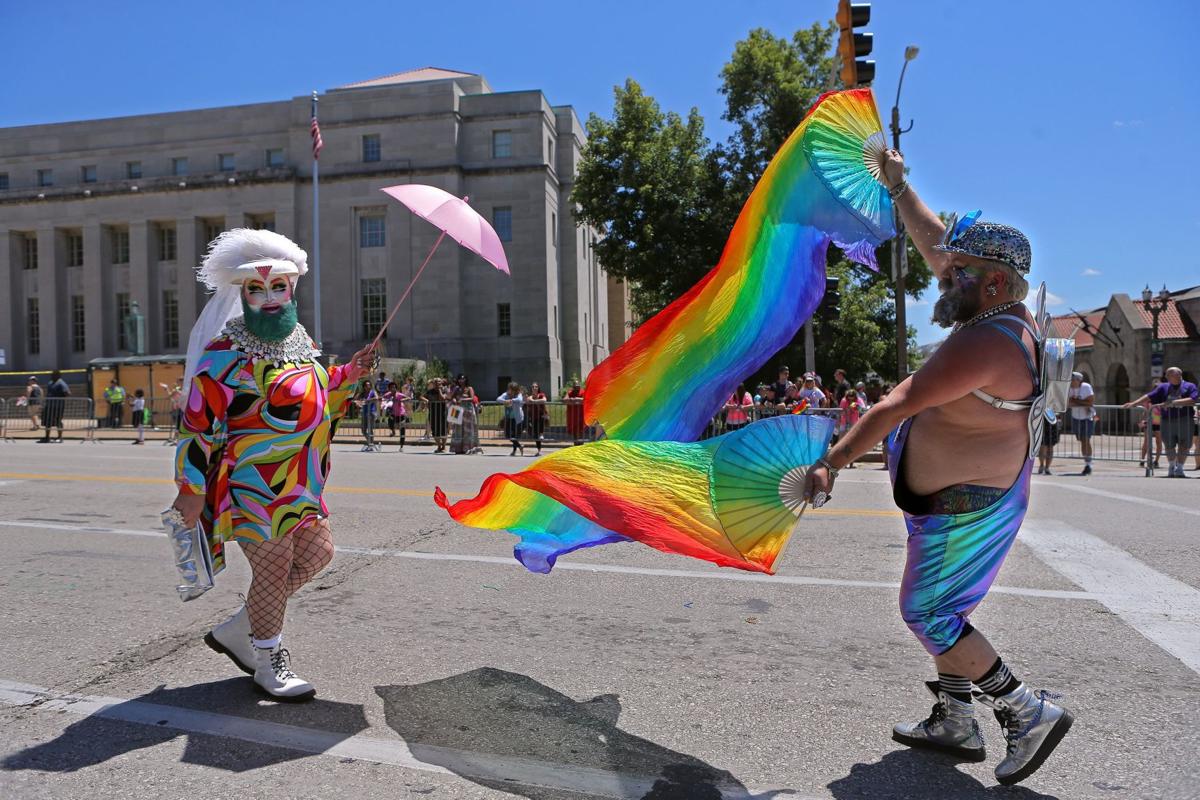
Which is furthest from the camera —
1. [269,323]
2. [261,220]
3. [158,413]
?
[261,220]

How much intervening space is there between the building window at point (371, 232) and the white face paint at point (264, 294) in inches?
1860

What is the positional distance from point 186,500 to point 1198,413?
16038mm

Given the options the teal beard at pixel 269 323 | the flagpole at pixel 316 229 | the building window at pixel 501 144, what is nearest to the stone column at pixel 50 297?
the flagpole at pixel 316 229

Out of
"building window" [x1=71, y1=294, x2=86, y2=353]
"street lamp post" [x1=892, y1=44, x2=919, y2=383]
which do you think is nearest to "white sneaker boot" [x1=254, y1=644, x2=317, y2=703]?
"street lamp post" [x1=892, y1=44, x2=919, y2=383]

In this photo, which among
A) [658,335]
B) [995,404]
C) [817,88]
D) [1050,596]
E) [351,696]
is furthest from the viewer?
[817,88]

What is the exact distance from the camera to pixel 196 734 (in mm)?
3285

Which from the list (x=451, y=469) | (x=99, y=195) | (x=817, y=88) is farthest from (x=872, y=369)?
(x=99, y=195)

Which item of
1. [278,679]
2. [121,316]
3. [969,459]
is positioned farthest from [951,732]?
[121,316]

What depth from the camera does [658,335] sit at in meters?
3.91

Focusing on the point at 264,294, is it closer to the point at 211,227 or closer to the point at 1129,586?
the point at 1129,586

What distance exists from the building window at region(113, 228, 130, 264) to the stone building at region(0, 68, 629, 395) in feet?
0.43

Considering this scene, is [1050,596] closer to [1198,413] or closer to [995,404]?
[995,404]

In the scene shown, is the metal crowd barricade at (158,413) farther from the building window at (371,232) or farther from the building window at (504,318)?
the building window at (371,232)

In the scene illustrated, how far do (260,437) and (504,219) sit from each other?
45.7m
